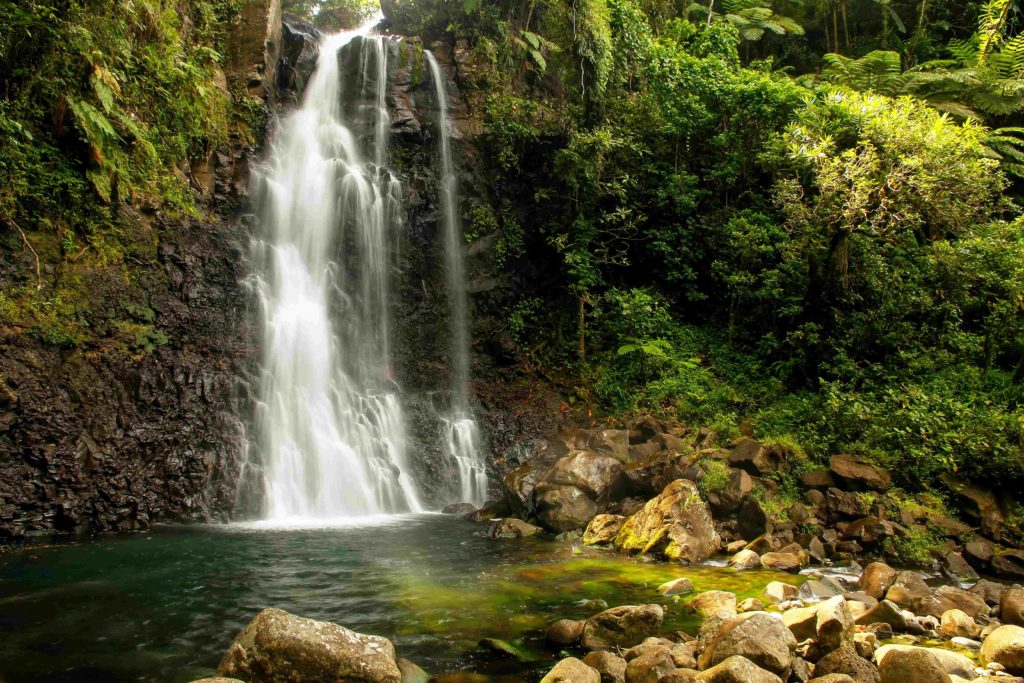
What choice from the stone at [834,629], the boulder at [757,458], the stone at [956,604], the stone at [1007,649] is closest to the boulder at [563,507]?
the boulder at [757,458]

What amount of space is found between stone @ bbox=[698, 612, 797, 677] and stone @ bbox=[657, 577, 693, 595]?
2016mm

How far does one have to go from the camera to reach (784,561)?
7.80 metres

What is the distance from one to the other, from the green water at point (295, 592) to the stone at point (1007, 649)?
2205 mm

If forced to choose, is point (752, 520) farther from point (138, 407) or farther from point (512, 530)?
point (138, 407)

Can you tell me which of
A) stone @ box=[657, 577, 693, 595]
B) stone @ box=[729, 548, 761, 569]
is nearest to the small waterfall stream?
stone @ box=[729, 548, 761, 569]

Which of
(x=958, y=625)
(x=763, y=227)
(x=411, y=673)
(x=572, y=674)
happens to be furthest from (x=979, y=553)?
(x=763, y=227)

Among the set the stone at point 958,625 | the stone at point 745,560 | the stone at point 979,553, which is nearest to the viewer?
the stone at point 958,625

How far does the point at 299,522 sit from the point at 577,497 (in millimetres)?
4526

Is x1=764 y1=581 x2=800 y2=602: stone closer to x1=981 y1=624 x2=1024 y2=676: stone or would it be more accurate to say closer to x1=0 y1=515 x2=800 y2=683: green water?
x1=0 y1=515 x2=800 y2=683: green water

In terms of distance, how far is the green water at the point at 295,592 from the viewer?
16.5 ft

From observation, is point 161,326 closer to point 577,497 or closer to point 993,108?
point 577,497

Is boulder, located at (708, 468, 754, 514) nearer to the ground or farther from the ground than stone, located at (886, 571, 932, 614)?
farther from the ground

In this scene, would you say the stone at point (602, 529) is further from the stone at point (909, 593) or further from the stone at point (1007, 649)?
the stone at point (1007, 649)

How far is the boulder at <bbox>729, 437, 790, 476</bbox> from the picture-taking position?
10.2m
